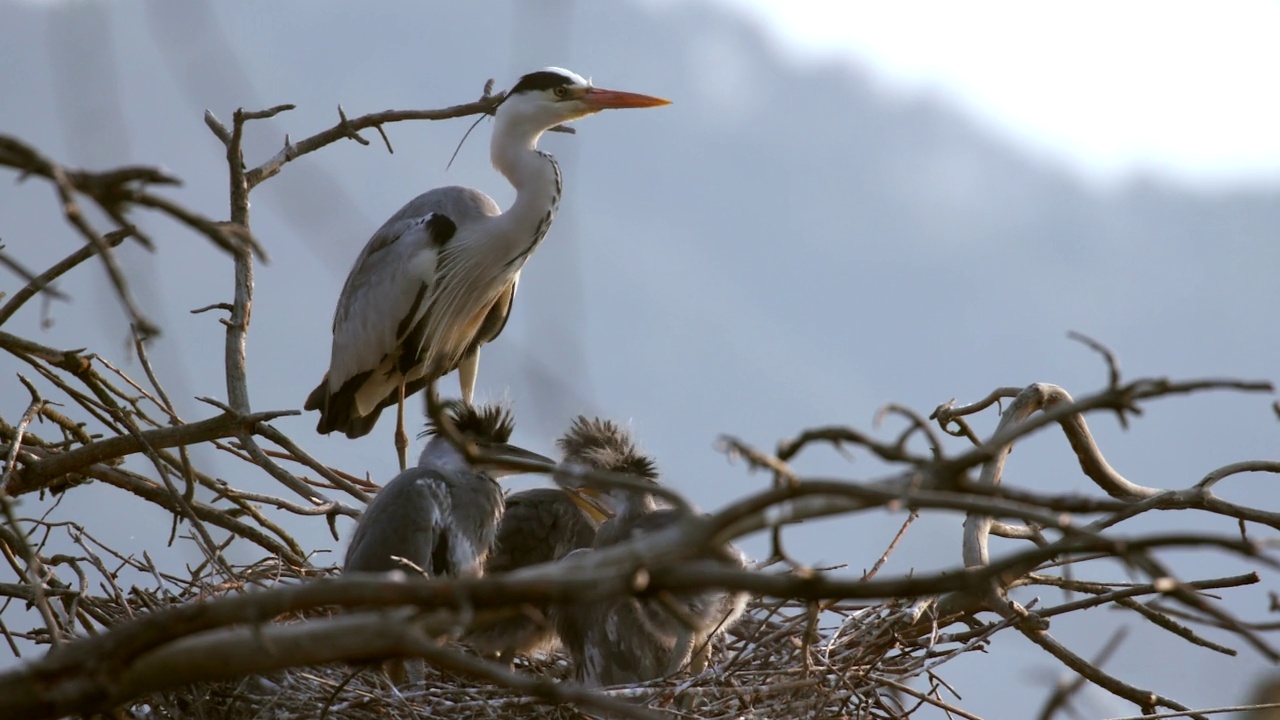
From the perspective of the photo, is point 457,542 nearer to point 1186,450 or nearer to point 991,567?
point 991,567

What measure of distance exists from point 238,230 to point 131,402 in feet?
7.75

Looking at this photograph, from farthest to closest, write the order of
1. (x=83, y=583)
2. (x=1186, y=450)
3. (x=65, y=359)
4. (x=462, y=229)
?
(x=1186, y=450), (x=462, y=229), (x=65, y=359), (x=83, y=583)

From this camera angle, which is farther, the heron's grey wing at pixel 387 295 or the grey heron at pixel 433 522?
the heron's grey wing at pixel 387 295

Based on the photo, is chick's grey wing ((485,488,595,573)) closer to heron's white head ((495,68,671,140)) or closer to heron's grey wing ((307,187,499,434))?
heron's grey wing ((307,187,499,434))

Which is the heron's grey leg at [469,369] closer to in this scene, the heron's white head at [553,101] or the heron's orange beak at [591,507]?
the heron's white head at [553,101]

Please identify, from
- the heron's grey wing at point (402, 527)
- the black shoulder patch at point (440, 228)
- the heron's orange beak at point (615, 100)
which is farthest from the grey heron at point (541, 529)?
the heron's orange beak at point (615, 100)

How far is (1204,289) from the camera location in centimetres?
4178

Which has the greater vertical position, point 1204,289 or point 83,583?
point 1204,289

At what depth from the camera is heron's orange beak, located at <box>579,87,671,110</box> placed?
5.57 meters

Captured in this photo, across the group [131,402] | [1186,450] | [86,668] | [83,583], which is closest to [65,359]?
[131,402]

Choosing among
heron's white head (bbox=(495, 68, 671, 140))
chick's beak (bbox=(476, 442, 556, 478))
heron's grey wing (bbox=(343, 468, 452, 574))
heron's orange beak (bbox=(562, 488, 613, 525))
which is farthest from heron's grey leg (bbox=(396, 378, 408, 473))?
heron's grey wing (bbox=(343, 468, 452, 574))

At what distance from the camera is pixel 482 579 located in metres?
1.29

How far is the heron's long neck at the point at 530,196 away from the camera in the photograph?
539 centimetres

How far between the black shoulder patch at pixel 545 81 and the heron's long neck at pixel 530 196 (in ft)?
0.66
